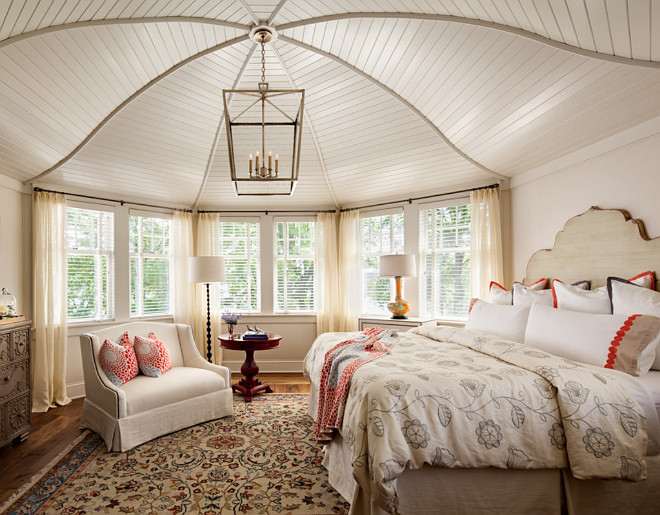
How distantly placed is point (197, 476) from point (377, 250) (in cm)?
376

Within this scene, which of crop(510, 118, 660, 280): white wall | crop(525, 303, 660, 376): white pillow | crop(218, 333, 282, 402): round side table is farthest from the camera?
crop(218, 333, 282, 402): round side table

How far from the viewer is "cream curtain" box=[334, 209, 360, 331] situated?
5773mm

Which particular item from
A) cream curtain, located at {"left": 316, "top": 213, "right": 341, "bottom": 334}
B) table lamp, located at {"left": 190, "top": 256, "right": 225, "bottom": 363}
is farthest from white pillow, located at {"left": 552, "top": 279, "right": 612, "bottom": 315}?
table lamp, located at {"left": 190, "top": 256, "right": 225, "bottom": 363}

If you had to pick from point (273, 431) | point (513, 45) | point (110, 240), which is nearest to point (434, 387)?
point (273, 431)

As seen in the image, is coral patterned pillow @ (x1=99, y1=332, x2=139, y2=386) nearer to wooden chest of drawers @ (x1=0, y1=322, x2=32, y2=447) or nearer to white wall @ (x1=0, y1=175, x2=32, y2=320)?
wooden chest of drawers @ (x1=0, y1=322, x2=32, y2=447)

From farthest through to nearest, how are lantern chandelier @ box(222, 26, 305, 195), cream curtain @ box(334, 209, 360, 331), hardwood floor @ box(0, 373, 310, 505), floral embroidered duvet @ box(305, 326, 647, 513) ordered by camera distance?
cream curtain @ box(334, 209, 360, 331), lantern chandelier @ box(222, 26, 305, 195), hardwood floor @ box(0, 373, 310, 505), floral embroidered duvet @ box(305, 326, 647, 513)

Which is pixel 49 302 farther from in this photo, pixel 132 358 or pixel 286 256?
pixel 286 256

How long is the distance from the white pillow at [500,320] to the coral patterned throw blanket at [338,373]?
767mm

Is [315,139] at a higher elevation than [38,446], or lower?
higher

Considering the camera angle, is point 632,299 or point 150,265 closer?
point 632,299

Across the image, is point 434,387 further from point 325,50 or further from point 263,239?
point 263,239

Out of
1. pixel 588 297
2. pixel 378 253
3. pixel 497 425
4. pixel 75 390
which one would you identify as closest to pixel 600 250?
pixel 588 297

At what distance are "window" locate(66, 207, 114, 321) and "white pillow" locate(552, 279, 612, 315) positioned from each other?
4921 millimetres

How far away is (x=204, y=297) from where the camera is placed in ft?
18.7
